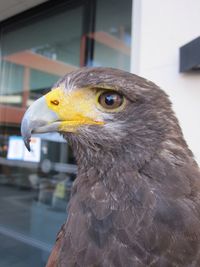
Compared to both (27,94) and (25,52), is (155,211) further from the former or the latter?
(25,52)

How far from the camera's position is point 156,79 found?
2.31 meters

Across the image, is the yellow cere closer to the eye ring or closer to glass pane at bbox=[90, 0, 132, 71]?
the eye ring

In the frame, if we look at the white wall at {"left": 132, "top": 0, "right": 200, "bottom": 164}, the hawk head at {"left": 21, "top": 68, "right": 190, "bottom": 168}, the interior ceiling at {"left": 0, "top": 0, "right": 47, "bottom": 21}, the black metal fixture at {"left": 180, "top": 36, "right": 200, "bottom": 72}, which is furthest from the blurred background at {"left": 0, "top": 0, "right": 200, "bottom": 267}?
the hawk head at {"left": 21, "top": 68, "right": 190, "bottom": 168}

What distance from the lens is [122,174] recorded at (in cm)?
123

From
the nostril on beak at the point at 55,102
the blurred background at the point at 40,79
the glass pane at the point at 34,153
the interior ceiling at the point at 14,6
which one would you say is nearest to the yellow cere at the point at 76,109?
the nostril on beak at the point at 55,102

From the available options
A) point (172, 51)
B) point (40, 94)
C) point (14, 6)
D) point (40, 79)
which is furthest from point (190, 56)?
point (14, 6)

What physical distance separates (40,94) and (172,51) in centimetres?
248

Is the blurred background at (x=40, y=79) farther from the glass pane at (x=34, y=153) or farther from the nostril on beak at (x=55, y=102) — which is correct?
the nostril on beak at (x=55, y=102)

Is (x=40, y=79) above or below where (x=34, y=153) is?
above

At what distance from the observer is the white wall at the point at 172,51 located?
2.19 metres

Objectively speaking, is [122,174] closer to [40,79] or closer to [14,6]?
[40,79]

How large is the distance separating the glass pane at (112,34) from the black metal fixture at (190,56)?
4.50ft

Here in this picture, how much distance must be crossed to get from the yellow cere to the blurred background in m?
1.27

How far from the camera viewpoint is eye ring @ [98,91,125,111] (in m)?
1.24
